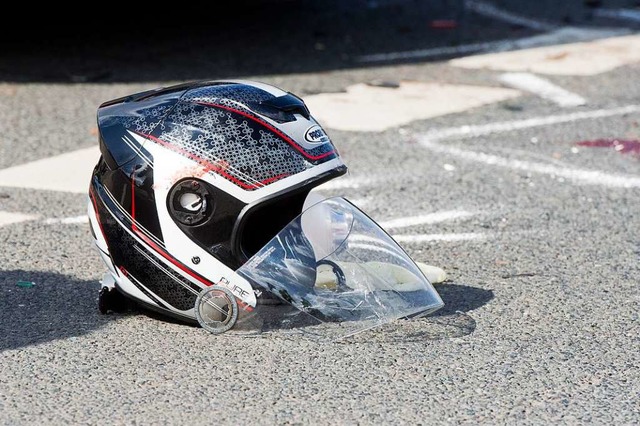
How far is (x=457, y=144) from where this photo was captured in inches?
267

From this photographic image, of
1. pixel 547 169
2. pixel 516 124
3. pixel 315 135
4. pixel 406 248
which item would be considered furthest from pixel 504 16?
pixel 315 135

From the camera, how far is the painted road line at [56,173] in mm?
5785

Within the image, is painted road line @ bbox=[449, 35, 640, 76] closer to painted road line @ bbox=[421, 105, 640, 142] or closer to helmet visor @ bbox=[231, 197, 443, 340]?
painted road line @ bbox=[421, 105, 640, 142]

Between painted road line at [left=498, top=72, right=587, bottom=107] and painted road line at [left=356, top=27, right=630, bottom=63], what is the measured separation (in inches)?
39.9

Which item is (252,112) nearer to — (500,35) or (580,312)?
(580,312)

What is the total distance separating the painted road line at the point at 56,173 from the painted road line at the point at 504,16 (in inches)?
236

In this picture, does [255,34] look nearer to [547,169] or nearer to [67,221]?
[547,169]

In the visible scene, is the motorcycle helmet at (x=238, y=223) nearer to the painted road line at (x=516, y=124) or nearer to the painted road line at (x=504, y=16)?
the painted road line at (x=516, y=124)

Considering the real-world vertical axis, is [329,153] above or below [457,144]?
above

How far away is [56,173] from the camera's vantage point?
599 centimetres

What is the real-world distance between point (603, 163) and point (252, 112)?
3.21 m

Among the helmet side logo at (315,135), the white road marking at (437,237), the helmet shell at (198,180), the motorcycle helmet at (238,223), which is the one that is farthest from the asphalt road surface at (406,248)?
the helmet side logo at (315,135)

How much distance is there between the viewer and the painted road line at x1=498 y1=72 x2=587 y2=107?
26.1 feet

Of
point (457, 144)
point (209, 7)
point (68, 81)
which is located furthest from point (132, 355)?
point (209, 7)
